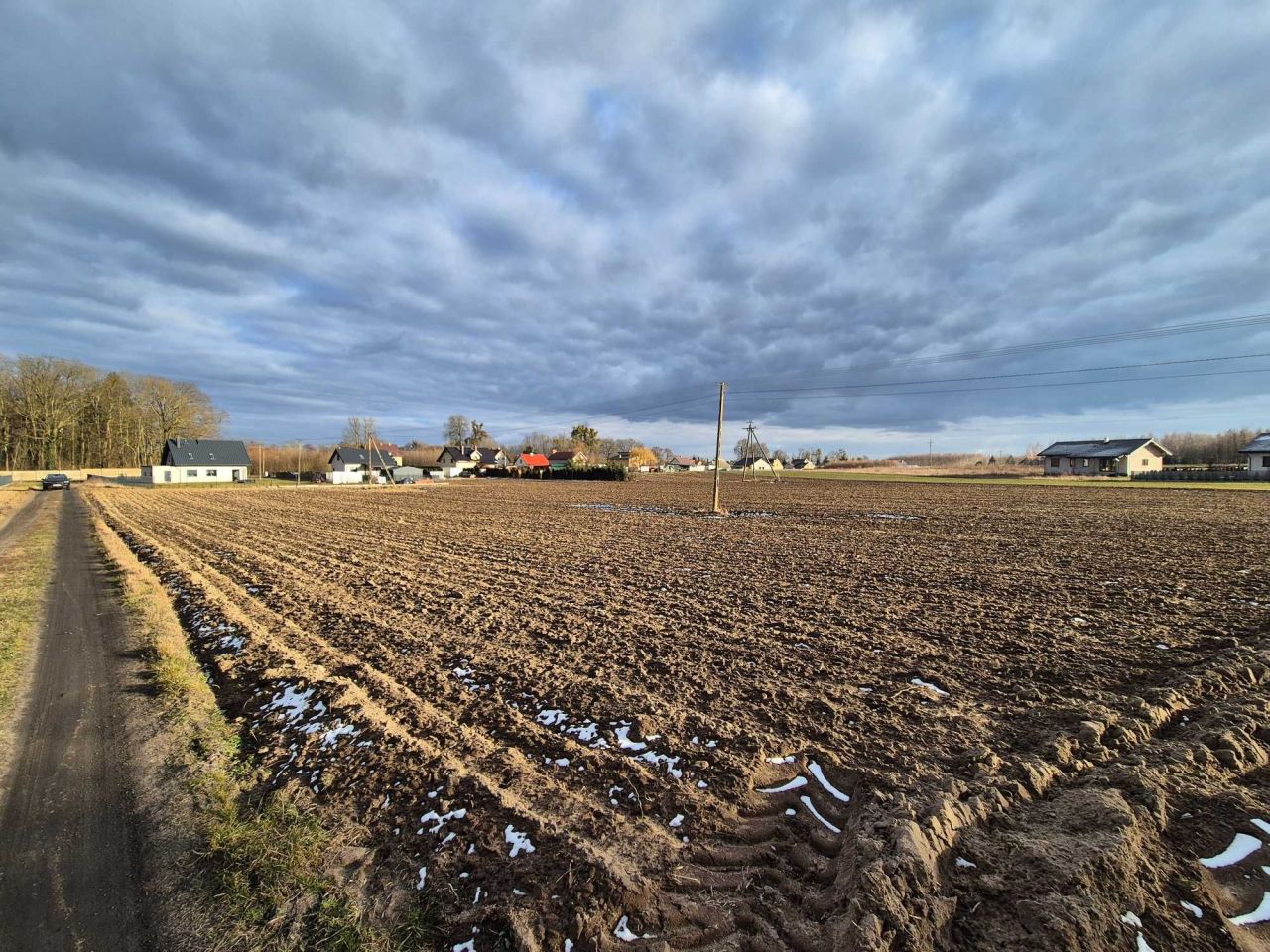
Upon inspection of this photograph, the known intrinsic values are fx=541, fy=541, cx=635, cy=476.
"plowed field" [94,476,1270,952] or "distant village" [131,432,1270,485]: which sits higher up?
"distant village" [131,432,1270,485]

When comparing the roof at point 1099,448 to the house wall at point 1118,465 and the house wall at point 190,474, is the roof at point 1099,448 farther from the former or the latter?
the house wall at point 190,474

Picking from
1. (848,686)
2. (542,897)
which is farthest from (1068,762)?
(542,897)

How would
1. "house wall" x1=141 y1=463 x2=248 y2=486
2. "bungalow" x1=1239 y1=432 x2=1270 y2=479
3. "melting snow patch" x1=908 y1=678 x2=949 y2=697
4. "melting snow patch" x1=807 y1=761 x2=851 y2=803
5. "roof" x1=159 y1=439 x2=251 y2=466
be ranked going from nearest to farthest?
"melting snow patch" x1=807 y1=761 x2=851 y2=803 < "melting snow patch" x1=908 y1=678 x2=949 y2=697 < "bungalow" x1=1239 y1=432 x2=1270 y2=479 < "house wall" x1=141 y1=463 x2=248 y2=486 < "roof" x1=159 y1=439 x2=251 y2=466

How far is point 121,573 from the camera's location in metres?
11.6

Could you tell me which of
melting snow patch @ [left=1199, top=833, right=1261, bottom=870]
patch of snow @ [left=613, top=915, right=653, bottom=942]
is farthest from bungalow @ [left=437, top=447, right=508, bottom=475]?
A: melting snow patch @ [left=1199, top=833, right=1261, bottom=870]

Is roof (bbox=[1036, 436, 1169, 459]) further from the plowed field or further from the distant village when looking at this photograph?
the plowed field

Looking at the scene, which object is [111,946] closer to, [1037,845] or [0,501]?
[1037,845]

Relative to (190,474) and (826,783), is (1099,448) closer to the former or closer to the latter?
(826,783)

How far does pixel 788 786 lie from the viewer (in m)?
3.90

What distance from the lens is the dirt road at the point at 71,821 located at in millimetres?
2801

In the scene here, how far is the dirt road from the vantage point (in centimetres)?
280

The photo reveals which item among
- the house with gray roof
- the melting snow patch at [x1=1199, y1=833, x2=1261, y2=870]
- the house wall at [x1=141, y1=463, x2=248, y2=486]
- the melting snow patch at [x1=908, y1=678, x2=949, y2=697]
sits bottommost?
the melting snow patch at [x1=908, y1=678, x2=949, y2=697]

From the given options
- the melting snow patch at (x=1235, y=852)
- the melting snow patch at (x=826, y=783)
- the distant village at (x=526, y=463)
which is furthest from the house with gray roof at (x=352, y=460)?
the melting snow patch at (x=1235, y=852)

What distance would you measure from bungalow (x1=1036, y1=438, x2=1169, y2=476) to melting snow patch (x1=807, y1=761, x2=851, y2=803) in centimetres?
8683
